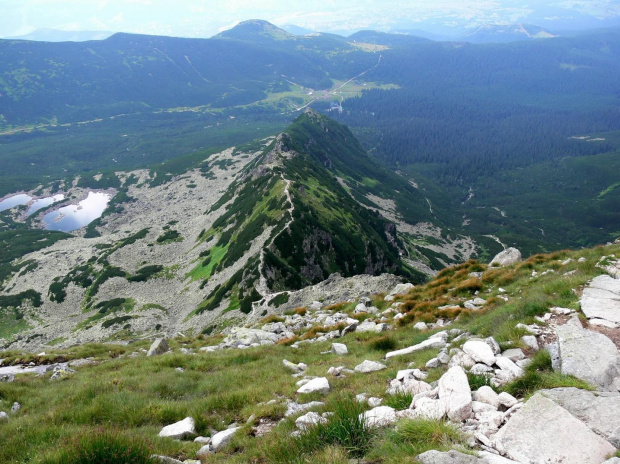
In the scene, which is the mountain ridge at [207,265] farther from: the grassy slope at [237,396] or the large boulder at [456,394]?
the large boulder at [456,394]

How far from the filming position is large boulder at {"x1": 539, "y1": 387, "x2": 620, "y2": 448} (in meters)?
5.76

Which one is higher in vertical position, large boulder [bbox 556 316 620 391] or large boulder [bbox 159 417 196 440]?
large boulder [bbox 556 316 620 391]

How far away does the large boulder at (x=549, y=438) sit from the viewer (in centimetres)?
547

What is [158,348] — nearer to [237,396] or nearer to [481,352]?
[237,396]

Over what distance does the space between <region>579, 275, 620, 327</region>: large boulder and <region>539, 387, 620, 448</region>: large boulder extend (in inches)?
196

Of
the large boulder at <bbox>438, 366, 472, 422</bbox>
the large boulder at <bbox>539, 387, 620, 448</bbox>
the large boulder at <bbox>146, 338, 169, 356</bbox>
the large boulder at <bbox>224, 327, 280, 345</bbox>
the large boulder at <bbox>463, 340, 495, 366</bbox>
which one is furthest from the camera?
the large boulder at <bbox>224, 327, 280, 345</bbox>

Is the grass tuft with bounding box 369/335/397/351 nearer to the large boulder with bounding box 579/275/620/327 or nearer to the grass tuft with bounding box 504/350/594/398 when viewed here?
the large boulder with bounding box 579/275/620/327

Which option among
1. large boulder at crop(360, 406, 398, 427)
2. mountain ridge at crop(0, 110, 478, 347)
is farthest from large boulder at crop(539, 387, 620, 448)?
mountain ridge at crop(0, 110, 478, 347)

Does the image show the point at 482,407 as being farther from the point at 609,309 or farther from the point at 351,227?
the point at 351,227

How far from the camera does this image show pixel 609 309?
1104 centimetres

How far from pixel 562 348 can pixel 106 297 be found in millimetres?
101131

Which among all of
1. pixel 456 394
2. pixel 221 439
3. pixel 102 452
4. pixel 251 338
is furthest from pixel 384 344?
pixel 102 452

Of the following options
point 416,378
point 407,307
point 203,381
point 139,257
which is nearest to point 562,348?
point 416,378

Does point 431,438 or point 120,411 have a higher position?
point 431,438
